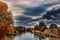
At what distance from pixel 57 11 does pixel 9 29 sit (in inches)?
35.0

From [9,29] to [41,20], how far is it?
57 cm

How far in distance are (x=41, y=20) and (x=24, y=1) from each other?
441 millimetres

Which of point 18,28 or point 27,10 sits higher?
point 27,10

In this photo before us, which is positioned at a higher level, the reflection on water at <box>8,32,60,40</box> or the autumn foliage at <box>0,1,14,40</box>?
the autumn foliage at <box>0,1,14,40</box>

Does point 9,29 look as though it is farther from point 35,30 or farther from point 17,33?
point 35,30

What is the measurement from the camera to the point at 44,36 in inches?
146

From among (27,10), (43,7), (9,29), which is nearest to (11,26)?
(9,29)

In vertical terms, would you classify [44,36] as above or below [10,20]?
below

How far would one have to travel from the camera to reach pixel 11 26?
3.71 meters

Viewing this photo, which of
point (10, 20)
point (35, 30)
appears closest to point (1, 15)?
point (10, 20)

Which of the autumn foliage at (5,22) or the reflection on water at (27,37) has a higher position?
the autumn foliage at (5,22)

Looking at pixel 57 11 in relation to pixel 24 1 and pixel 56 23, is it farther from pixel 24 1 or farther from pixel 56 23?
pixel 24 1

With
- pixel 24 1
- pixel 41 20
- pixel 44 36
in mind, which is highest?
pixel 24 1

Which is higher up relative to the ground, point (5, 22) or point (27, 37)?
point (5, 22)
